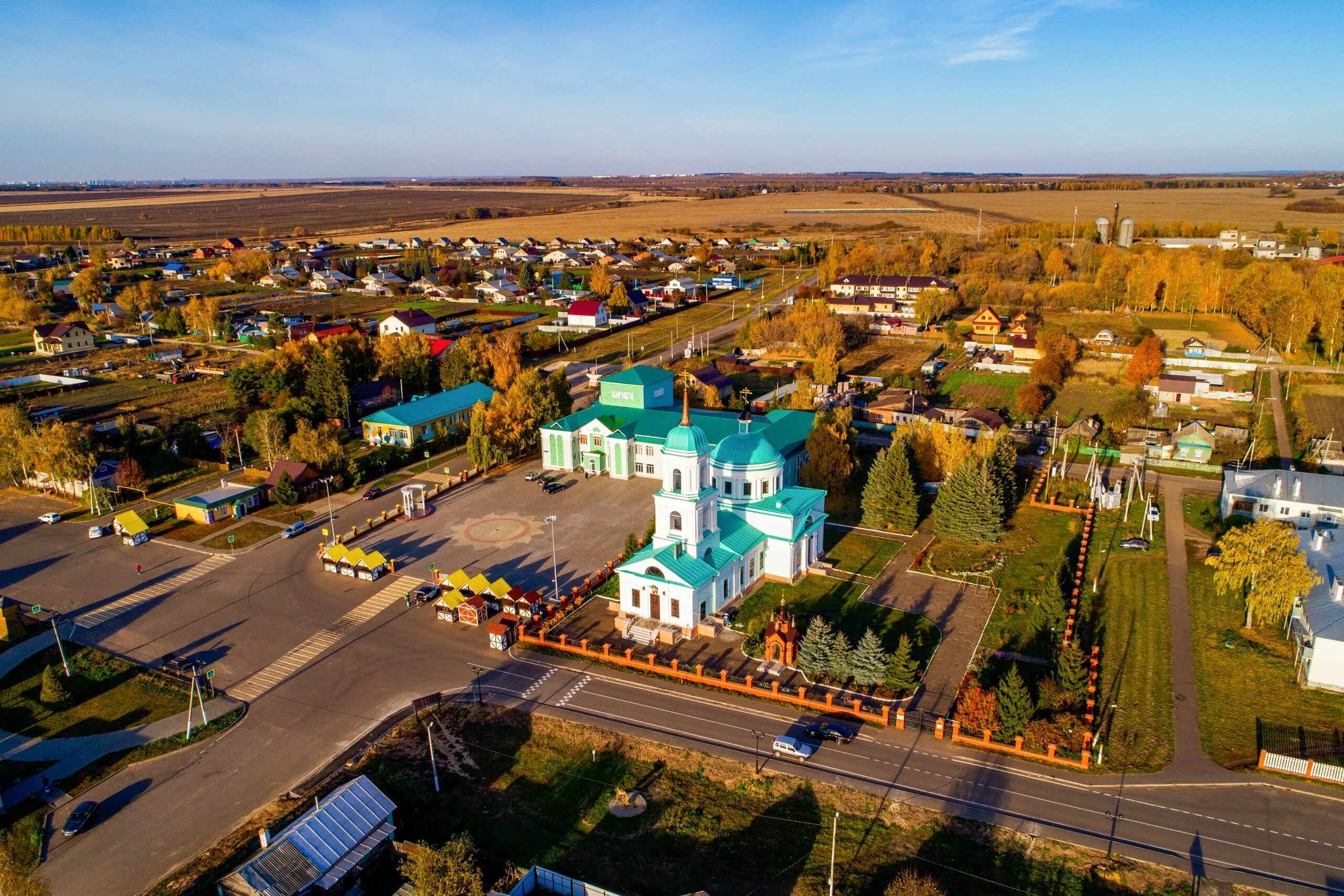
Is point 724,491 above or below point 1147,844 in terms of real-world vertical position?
above

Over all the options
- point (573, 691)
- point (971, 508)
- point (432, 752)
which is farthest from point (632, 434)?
point (432, 752)

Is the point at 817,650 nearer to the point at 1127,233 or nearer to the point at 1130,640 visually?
the point at 1130,640

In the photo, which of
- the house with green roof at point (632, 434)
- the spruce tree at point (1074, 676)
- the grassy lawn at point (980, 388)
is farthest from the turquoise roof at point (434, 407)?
the spruce tree at point (1074, 676)

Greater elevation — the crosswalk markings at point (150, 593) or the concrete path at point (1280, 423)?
the concrete path at point (1280, 423)

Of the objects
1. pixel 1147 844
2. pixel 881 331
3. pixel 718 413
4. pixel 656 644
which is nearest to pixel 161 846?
pixel 656 644

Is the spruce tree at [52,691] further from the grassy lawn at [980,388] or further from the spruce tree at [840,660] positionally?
the grassy lawn at [980,388]

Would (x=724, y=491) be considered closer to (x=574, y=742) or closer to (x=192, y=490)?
(x=574, y=742)

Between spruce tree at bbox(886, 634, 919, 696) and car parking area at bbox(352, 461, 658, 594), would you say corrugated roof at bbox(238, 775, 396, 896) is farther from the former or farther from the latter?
spruce tree at bbox(886, 634, 919, 696)
